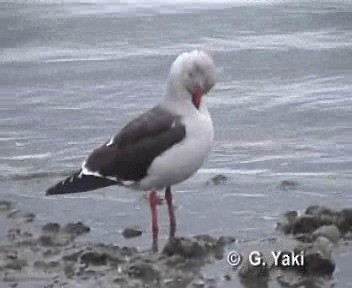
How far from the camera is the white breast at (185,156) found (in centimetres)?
646

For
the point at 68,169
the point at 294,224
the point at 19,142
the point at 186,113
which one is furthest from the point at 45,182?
the point at 294,224

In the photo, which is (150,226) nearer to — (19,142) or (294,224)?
(294,224)

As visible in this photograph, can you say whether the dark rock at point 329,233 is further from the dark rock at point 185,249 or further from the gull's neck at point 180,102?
the gull's neck at point 180,102

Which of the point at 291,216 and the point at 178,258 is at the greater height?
the point at 291,216

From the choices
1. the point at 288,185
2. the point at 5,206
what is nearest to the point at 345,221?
the point at 288,185

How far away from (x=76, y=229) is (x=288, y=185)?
1666 mm

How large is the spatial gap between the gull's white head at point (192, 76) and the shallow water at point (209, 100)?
0.80 meters

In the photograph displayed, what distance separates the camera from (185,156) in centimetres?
646

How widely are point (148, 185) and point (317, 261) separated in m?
1.43

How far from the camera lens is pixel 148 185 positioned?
6609mm

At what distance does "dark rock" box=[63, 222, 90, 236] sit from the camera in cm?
654

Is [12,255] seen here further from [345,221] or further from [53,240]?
[345,221]

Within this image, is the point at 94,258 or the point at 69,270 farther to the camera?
the point at 94,258

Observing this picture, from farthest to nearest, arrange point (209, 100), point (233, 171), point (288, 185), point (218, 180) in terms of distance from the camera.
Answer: point (209, 100)
point (233, 171)
point (218, 180)
point (288, 185)
